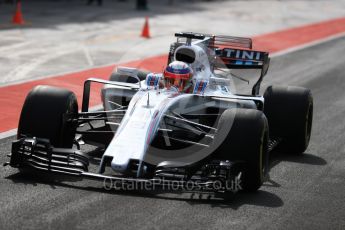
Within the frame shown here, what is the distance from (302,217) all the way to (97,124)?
220 inches

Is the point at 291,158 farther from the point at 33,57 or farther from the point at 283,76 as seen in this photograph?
the point at 33,57

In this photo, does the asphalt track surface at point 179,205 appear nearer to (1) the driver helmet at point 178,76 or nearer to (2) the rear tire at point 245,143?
(2) the rear tire at point 245,143

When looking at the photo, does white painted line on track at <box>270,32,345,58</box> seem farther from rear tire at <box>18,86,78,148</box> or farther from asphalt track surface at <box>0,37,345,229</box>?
rear tire at <box>18,86,78,148</box>

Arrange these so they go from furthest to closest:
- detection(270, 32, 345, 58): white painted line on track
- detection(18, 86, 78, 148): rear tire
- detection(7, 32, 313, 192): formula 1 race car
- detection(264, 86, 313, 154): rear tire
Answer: detection(270, 32, 345, 58): white painted line on track → detection(264, 86, 313, 154): rear tire → detection(18, 86, 78, 148): rear tire → detection(7, 32, 313, 192): formula 1 race car

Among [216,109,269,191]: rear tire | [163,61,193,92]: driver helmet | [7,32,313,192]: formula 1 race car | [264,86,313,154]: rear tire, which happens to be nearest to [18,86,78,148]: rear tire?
[7,32,313,192]: formula 1 race car

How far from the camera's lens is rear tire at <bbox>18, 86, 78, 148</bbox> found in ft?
33.3

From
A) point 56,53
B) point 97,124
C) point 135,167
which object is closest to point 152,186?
point 135,167

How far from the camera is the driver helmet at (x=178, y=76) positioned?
11.1 metres

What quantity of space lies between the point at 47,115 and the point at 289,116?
3.67 meters

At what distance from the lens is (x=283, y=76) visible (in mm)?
21578

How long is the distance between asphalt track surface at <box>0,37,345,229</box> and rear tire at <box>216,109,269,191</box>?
25 cm

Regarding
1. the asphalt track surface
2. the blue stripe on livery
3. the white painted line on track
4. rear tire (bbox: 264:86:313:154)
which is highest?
the blue stripe on livery

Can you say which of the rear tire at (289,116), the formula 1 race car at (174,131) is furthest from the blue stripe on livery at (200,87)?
the rear tire at (289,116)

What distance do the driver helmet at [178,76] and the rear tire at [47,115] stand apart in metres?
1.42
